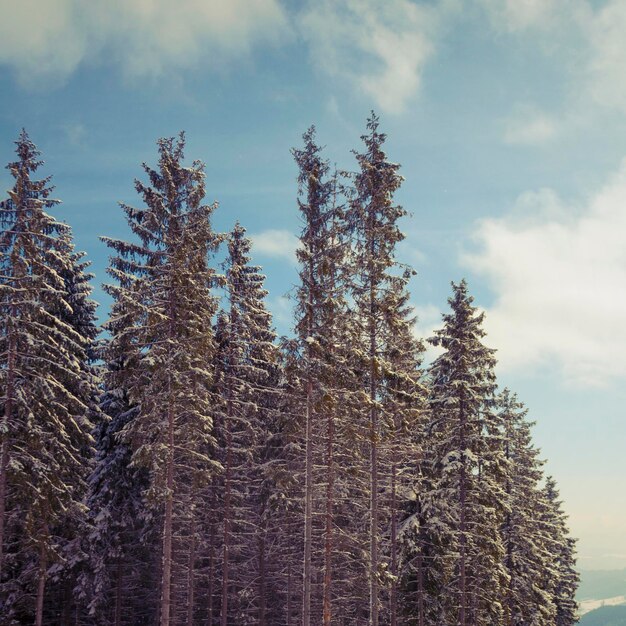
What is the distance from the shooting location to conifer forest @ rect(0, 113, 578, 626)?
2242 centimetres

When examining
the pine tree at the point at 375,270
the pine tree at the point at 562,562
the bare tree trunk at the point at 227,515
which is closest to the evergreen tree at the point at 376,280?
the pine tree at the point at 375,270

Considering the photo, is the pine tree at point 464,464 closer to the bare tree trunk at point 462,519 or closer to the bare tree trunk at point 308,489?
the bare tree trunk at point 462,519

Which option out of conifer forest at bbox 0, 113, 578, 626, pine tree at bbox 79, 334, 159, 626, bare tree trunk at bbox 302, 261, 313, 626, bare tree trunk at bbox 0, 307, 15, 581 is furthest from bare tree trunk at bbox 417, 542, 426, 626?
bare tree trunk at bbox 0, 307, 15, 581

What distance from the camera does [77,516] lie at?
26469 millimetres

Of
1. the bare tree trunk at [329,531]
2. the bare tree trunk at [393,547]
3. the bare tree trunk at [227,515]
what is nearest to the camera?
the bare tree trunk at [329,531]

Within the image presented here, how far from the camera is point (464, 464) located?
93.4 ft

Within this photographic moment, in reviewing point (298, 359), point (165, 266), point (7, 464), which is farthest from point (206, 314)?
point (7, 464)

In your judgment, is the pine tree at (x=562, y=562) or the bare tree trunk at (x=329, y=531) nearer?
the bare tree trunk at (x=329, y=531)

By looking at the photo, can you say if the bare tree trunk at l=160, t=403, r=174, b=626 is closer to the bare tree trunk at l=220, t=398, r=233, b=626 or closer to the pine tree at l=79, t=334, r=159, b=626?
the bare tree trunk at l=220, t=398, r=233, b=626

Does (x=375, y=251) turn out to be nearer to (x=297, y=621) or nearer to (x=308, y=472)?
(x=308, y=472)

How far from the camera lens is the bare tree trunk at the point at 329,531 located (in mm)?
21453

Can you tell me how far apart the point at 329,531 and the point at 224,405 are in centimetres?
794

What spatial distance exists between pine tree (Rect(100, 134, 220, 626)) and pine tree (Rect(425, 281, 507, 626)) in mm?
11976

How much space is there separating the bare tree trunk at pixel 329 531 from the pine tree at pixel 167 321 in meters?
4.52
